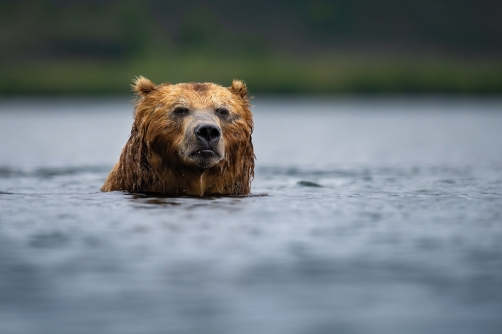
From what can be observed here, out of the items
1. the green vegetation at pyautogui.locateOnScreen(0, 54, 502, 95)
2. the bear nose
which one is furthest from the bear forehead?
the green vegetation at pyautogui.locateOnScreen(0, 54, 502, 95)

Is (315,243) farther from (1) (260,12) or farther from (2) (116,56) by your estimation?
(1) (260,12)

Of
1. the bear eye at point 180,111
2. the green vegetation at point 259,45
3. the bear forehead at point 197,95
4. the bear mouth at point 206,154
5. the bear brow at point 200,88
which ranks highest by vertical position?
the green vegetation at point 259,45

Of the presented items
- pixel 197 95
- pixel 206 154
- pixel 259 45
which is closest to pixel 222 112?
pixel 197 95

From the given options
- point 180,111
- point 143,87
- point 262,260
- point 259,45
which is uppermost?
A: point 259,45

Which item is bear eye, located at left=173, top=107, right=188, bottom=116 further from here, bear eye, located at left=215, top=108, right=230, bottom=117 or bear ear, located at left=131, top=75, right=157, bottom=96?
bear ear, located at left=131, top=75, right=157, bottom=96

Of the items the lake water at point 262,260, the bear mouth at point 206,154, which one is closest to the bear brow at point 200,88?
the bear mouth at point 206,154

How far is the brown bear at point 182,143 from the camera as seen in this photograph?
10.6 m

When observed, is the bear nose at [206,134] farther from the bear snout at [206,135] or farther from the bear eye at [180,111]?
the bear eye at [180,111]

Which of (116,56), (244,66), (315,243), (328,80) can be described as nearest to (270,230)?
(315,243)

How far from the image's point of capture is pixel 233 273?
6.95 m

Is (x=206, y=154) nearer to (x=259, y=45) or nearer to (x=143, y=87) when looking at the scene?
(x=143, y=87)

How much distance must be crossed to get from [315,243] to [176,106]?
10.5 ft

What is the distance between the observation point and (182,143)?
10.3 meters

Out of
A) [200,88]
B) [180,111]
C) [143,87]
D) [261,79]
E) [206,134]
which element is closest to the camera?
[206,134]
